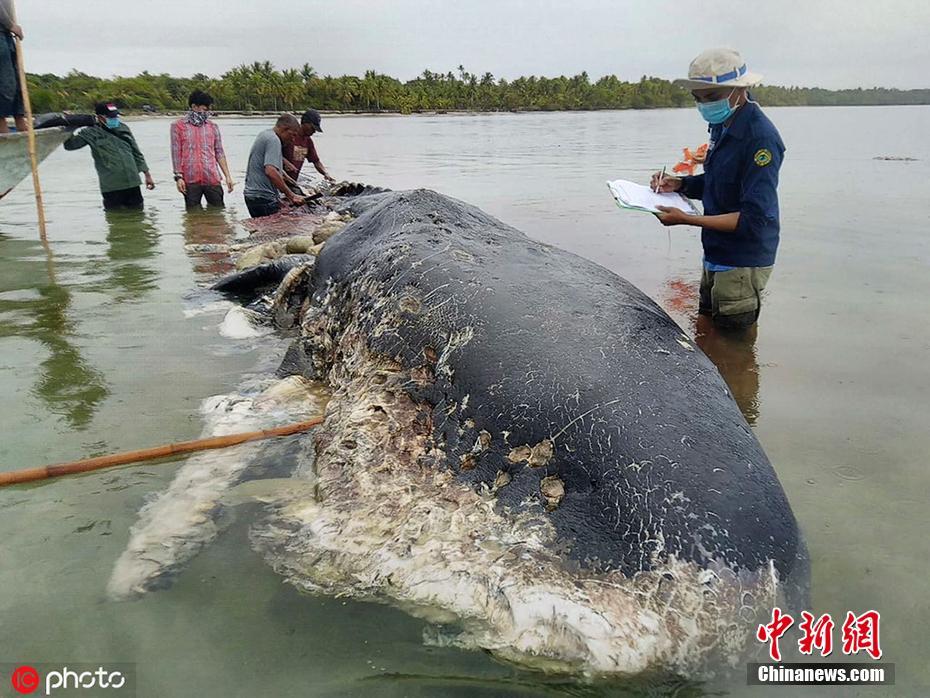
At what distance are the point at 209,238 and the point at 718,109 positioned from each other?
29.6ft

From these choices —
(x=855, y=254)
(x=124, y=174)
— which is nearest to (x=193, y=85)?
(x=124, y=174)

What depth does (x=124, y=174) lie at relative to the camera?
1397 cm

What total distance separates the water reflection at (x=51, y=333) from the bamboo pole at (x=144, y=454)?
2.51 ft

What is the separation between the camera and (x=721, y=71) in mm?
4762

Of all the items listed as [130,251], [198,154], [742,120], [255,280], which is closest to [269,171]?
[130,251]

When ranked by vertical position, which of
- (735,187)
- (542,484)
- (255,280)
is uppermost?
(735,187)

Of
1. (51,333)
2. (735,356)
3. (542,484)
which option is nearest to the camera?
(542,484)

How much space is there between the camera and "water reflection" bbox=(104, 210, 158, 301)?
8.49 meters

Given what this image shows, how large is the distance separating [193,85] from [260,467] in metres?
113

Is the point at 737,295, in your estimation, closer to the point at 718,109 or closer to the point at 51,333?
the point at 718,109

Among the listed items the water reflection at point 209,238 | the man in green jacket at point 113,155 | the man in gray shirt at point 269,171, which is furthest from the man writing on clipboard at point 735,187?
the man in green jacket at point 113,155

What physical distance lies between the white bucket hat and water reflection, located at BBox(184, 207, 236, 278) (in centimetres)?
638

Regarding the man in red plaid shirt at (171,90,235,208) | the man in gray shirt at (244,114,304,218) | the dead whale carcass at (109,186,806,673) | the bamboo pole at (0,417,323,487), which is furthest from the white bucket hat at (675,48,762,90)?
the man in red plaid shirt at (171,90,235,208)

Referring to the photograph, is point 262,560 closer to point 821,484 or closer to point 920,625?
point 920,625
